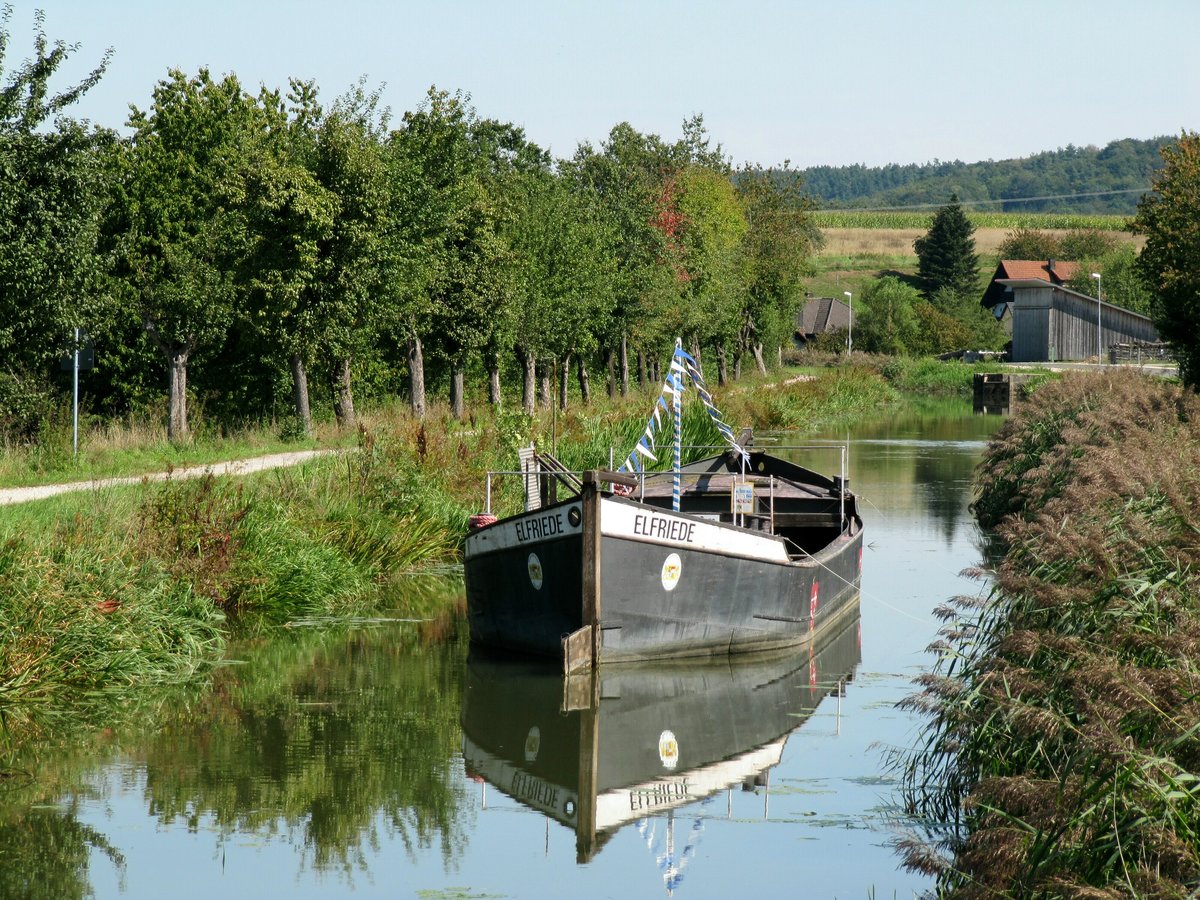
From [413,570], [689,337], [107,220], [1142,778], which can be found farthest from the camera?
[689,337]

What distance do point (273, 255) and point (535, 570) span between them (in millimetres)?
15636

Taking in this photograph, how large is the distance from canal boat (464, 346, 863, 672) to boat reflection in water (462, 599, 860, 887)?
0.92 ft

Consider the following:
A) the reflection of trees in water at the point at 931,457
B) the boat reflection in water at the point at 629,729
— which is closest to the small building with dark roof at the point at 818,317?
the reflection of trees in water at the point at 931,457

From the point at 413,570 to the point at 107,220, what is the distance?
1556cm

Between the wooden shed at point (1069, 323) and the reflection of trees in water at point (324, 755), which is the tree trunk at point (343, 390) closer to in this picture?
the reflection of trees in water at point (324, 755)

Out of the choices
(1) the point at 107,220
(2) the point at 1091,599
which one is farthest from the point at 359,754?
(1) the point at 107,220

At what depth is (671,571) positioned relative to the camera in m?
14.7

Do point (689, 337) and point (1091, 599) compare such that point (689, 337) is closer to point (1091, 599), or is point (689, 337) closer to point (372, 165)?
point (372, 165)

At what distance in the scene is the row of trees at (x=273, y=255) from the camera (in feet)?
71.4

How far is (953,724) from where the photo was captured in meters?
8.88

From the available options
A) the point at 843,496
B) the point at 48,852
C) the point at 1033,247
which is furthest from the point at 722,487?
the point at 1033,247

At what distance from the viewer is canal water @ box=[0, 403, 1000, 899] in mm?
9250

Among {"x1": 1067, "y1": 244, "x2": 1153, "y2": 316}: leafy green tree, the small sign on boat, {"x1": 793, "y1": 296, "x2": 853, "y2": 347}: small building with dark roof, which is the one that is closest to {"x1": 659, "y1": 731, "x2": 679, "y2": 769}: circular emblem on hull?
the small sign on boat

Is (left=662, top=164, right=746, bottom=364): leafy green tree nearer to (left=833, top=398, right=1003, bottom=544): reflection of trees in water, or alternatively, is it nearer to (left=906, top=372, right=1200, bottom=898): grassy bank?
(left=833, top=398, right=1003, bottom=544): reflection of trees in water
